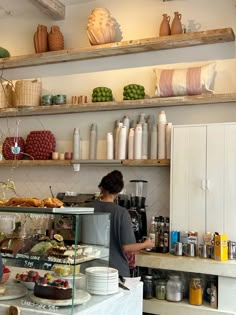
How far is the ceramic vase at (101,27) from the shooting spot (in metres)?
4.56

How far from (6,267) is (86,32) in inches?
141

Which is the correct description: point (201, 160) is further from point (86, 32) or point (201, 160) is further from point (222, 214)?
point (86, 32)

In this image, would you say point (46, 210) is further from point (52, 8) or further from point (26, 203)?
point (52, 8)

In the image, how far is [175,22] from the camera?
434cm

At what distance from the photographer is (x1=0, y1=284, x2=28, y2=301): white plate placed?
2.02m

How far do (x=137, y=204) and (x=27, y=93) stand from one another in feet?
6.44

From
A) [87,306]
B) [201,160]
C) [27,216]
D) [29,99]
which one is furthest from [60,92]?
[87,306]

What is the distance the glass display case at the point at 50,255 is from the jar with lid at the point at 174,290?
4.98 ft

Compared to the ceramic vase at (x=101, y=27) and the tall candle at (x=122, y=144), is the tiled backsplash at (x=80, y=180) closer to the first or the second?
the tall candle at (x=122, y=144)

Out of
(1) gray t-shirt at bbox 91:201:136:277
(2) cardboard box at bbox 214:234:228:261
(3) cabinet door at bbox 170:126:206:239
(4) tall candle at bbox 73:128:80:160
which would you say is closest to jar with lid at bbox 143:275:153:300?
(3) cabinet door at bbox 170:126:206:239

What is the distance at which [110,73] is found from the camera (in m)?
4.81

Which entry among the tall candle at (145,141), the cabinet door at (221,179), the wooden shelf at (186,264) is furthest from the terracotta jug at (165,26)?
the wooden shelf at (186,264)

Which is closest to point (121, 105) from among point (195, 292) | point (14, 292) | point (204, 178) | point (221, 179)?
point (204, 178)

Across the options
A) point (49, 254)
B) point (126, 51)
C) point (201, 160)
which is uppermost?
point (126, 51)
